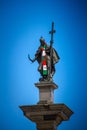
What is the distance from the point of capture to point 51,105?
10.1m

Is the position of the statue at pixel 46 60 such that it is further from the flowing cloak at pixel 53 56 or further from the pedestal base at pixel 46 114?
the pedestal base at pixel 46 114

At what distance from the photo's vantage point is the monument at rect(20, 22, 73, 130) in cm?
1020

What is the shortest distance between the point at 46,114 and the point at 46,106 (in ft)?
0.96

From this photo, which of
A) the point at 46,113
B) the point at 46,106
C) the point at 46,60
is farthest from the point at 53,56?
the point at 46,113

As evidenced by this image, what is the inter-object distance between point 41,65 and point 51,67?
1.28ft

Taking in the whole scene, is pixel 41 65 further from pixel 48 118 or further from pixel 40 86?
pixel 48 118

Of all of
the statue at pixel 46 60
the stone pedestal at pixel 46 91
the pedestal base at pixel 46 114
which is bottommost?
the pedestal base at pixel 46 114

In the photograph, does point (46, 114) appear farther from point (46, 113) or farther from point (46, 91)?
point (46, 91)

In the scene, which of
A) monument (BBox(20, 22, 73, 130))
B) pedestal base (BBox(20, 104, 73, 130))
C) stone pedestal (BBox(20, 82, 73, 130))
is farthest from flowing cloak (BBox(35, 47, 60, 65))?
pedestal base (BBox(20, 104, 73, 130))

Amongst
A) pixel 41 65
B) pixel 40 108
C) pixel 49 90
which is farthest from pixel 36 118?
pixel 41 65

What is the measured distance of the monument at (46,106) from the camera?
1020 cm

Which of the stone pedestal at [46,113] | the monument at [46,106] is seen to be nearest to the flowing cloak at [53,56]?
the monument at [46,106]

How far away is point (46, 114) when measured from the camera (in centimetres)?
1024

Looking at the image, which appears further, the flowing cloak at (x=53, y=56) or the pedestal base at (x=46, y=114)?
the flowing cloak at (x=53, y=56)
